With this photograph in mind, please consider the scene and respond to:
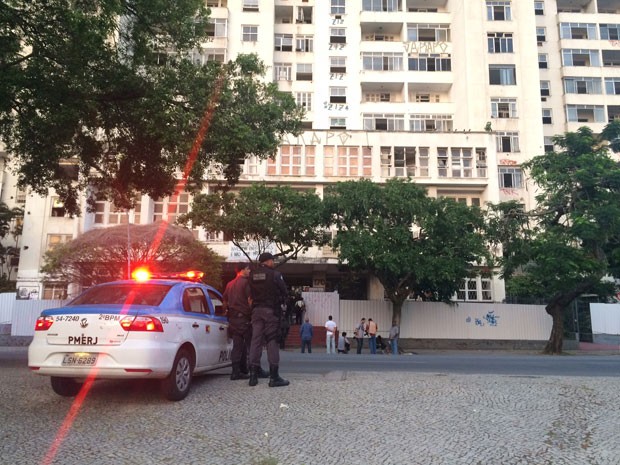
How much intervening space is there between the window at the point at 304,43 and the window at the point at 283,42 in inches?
21.8

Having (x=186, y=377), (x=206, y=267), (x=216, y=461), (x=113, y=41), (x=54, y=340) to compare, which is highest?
(x=113, y=41)

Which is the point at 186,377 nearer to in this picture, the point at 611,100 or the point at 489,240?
the point at 489,240

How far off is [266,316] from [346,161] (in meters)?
29.5

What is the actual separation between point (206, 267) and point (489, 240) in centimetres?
1424

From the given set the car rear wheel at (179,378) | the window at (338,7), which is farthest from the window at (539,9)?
the car rear wheel at (179,378)

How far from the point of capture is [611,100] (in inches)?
1807

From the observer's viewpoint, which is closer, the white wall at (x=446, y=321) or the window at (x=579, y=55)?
the white wall at (x=446, y=321)

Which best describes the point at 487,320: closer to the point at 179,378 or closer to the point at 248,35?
the point at 179,378

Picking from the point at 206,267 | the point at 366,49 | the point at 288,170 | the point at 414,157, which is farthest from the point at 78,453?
the point at 366,49

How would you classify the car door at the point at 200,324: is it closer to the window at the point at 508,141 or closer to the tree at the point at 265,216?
the tree at the point at 265,216

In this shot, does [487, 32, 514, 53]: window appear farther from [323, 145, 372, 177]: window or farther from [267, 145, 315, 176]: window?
[267, 145, 315, 176]: window

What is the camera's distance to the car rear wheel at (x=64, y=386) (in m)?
6.28

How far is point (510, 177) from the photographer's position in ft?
131

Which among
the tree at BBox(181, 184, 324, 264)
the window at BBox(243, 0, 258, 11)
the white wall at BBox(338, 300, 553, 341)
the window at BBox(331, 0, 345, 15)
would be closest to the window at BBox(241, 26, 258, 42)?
the window at BBox(243, 0, 258, 11)
